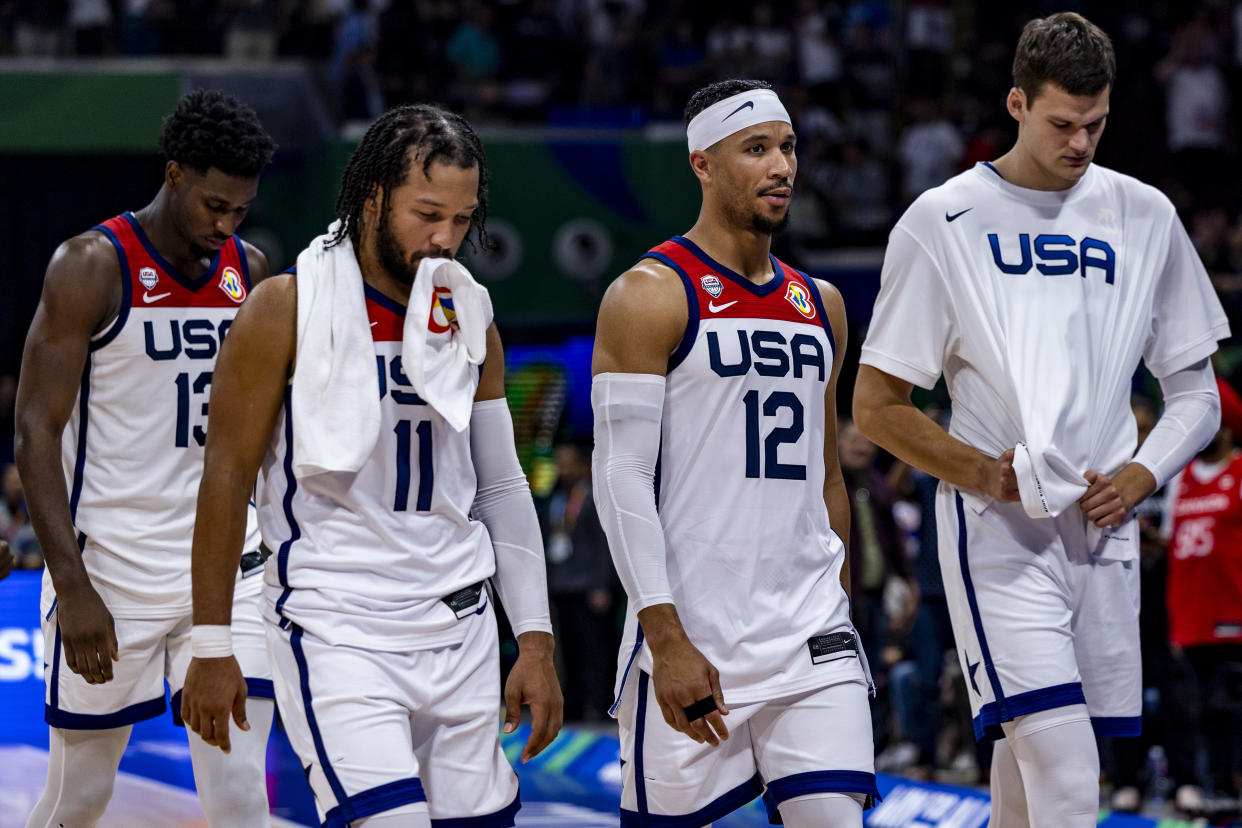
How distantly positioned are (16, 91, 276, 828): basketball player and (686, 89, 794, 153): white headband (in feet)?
4.45

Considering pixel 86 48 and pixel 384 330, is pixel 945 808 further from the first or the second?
pixel 86 48

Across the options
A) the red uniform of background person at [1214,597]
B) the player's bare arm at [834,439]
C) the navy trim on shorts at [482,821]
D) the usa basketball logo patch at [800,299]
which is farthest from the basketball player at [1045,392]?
the red uniform of background person at [1214,597]

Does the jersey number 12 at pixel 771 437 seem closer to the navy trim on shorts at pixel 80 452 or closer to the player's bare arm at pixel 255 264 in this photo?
the player's bare arm at pixel 255 264

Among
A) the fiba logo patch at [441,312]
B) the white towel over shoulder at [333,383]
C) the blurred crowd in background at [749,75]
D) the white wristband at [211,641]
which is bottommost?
the white wristband at [211,641]

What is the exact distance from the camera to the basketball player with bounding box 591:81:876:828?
4.02 metres

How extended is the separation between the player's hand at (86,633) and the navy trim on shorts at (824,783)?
1.85 meters

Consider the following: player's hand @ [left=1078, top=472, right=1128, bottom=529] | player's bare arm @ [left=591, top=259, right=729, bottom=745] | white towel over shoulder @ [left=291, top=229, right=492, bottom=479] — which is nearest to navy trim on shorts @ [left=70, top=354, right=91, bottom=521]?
white towel over shoulder @ [left=291, top=229, right=492, bottom=479]

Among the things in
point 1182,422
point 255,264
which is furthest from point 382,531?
point 1182,422

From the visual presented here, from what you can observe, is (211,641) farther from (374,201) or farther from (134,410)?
(134,410)

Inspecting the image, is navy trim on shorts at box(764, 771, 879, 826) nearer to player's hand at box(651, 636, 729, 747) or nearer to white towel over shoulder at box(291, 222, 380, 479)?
player's hand at box(651, 636, 729, 747)

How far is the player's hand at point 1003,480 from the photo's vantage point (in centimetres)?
435

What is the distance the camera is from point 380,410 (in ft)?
12.1

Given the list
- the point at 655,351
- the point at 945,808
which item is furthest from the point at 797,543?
the point at 945,808

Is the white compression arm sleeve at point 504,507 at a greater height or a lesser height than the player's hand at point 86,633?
greater
